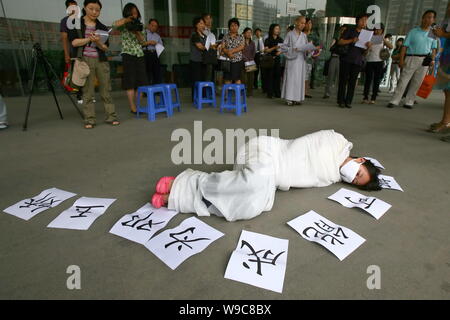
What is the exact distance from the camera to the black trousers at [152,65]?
4.19 metres

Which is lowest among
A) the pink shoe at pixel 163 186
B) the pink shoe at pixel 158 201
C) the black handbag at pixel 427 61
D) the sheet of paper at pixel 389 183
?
the sheet of paper at pixel 389 183

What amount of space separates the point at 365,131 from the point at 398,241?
81.2 inches

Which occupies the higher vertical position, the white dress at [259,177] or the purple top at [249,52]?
the purple top at [249,52]

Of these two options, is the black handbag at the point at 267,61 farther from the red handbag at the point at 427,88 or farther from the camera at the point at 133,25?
the camera at the point at 133,25

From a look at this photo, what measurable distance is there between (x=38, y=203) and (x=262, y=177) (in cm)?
118

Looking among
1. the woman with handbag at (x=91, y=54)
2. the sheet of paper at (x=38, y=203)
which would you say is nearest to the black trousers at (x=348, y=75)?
the woman with handbag at (x=91, y=54)

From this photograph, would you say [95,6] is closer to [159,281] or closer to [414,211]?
[159,281]

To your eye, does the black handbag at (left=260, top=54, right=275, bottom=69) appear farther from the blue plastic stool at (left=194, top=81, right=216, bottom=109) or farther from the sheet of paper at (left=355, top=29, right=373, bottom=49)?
the sheet of paper at (left=355, top=29, right=373, bottom=49)

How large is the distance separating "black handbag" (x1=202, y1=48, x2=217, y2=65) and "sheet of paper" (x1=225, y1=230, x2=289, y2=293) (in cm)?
352

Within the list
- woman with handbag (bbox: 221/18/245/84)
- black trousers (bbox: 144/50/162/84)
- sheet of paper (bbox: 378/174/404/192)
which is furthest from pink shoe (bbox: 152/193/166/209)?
black trousers (bbox: 144/50/162/84)

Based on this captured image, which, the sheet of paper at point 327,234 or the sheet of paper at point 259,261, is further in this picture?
the sheet of paper at point 327,234

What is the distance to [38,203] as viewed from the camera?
1.42m

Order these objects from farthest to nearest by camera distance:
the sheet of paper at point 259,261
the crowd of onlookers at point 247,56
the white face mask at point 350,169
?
the crowd of onlookers at point 247,56 < the white face mask at point 350,169 < the sheet of paper at point 259,261
